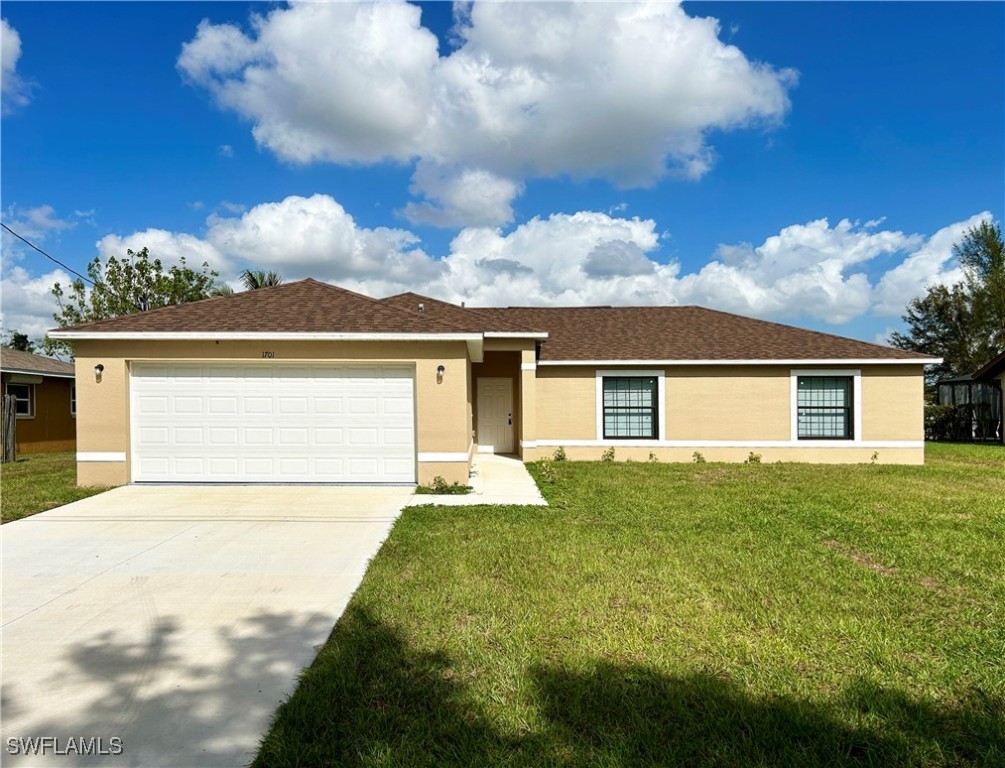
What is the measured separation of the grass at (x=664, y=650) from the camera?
287 cm

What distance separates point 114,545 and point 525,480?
23.5ft

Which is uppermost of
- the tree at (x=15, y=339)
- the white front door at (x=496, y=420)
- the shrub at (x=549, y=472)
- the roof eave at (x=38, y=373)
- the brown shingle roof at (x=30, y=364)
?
the tree at (x=15, y=339)

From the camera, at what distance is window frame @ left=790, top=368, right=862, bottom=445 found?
49.2 ft

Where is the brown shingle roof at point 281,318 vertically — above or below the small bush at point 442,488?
above

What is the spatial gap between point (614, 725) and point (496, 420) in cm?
1408

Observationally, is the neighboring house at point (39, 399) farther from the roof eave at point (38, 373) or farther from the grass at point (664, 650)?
the grass at point (664, 650)

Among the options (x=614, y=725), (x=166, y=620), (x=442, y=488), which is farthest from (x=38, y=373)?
(x=614, y=725)

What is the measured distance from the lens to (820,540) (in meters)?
6.72

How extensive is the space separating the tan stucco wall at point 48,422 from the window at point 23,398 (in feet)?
0.41

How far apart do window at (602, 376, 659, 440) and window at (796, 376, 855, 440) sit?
405cm

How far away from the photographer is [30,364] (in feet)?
62.4

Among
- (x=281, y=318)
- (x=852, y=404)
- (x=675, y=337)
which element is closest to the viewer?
(x=281, y=318)

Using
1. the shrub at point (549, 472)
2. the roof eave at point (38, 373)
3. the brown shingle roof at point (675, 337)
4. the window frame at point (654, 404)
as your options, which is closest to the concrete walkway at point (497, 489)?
the shrub at point (549, 472)

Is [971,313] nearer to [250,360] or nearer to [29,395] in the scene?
[250,360]
